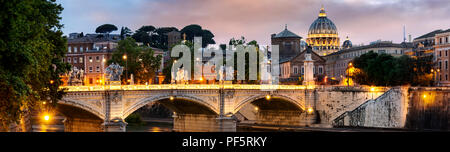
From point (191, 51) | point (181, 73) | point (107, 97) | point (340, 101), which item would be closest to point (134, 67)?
point (191, 51)

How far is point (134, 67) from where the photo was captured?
273 feet

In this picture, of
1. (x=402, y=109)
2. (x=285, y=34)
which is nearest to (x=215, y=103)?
(x=402, y=109)

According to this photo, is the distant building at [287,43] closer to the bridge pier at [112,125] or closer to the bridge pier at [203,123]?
the bridge pier at [203,123]

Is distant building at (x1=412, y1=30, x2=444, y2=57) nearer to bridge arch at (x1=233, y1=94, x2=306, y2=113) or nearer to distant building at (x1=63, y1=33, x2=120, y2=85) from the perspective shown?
bridge arch at (x1=233, y1=94, x2=306, y2=113)

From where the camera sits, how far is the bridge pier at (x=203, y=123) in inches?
2334

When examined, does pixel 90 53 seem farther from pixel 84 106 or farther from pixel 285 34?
pixel 84 106

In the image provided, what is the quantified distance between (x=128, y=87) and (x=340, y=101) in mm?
25827

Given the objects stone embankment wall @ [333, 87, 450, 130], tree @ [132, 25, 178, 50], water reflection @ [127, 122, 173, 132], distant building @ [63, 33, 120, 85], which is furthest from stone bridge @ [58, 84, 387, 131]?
tree @ [132, 25, 178, 50]

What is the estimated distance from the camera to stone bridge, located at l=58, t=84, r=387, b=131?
159 feet

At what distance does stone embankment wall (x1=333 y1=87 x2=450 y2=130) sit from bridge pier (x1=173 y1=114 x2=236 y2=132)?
12877 mm

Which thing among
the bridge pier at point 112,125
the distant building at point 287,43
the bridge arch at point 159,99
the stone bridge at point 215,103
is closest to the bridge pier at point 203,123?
the stone bridge at point 215,103

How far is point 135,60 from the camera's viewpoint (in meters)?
85.1

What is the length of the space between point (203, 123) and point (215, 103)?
3536 mm
